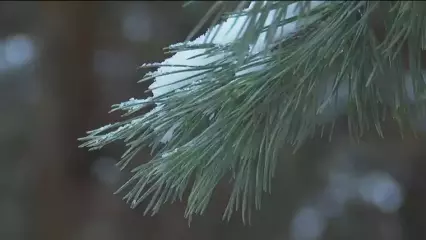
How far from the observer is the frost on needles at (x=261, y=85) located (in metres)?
0.33

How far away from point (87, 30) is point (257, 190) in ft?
5.01

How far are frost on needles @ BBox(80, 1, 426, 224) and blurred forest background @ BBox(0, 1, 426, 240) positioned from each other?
1.38 m

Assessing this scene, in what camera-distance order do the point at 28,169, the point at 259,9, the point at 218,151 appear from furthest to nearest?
1. the point at 28,169
2. the point at 218,151
3. the point at 259,9

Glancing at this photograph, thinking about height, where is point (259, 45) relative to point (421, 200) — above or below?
above

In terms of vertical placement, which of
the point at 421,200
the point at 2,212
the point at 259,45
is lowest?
the point at 421,200

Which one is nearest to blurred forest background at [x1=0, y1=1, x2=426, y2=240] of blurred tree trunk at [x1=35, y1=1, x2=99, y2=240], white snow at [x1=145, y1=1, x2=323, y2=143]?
blurred tree trunk at [x1=35, y1=1, x2=99, y2=240]

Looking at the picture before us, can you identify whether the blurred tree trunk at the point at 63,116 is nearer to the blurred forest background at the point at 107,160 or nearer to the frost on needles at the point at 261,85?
the blurred forest background at the point at 107,160

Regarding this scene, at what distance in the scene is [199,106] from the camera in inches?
13.9

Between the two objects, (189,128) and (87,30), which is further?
(87,30)

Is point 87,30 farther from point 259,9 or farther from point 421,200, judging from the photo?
point 259,9

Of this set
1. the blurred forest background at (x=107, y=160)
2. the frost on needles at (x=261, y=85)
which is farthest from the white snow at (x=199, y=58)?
the blurred forest background at (x=107, y=160)

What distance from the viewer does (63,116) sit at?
176 cm

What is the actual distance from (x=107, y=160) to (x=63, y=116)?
0.17 m

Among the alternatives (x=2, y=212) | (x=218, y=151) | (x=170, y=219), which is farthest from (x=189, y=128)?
(x=2, y=212)
